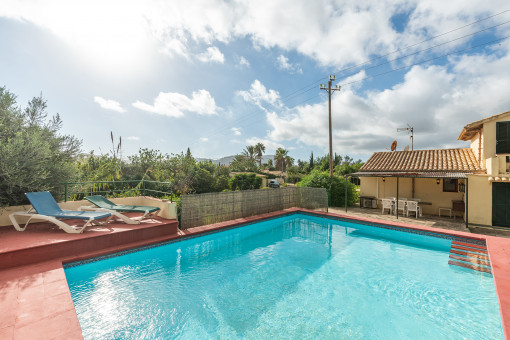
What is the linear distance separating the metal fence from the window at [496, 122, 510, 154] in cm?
745

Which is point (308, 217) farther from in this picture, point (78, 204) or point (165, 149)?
point (165, 149)

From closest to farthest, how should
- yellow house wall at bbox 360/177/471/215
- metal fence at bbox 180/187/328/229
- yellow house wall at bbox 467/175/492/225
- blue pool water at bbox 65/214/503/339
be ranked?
blue pool water at bbox 65/214/503/339, metal fence at bbox 180/187/328/229, yellow house wall at bbox 467/175/492/225, yellow house wall at bbox 360/177/471/215

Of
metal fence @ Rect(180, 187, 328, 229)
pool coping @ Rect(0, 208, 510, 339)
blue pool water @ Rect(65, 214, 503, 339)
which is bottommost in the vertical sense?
blue pool water @ Rect(65, 214, 503, 339)

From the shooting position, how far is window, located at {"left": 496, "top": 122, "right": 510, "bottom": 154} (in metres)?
9.23

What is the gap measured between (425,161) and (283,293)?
529 inches

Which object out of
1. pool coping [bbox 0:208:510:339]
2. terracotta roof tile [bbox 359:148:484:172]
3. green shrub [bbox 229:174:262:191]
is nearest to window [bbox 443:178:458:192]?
terracotta roof tile [bbox 359:148:484:172]

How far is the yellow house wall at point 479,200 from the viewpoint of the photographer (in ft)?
30.8

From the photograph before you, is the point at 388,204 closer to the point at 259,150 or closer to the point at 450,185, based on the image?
the point at 450,185

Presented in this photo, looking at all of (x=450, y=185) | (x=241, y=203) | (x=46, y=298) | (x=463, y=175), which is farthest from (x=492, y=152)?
(x=46, y=298)

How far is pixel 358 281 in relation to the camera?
5633 millimetres

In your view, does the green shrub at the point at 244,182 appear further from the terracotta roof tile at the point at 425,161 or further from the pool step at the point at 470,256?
the pool step at the point at 470,256

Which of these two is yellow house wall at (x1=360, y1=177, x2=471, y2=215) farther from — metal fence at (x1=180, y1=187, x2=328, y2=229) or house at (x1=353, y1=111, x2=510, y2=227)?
metal fence at (x1=180, y1=187, x2=328, y2=229)

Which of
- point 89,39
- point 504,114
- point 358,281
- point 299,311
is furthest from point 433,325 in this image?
point 89,39

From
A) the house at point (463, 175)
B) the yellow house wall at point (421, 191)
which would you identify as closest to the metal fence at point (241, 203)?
the house at point (463, 175)
